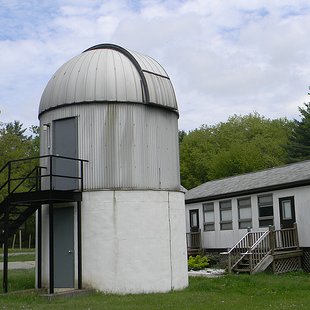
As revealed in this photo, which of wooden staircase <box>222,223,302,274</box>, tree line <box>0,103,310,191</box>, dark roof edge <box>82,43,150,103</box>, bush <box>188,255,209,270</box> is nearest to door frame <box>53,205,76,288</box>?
dark roof edge <box>82,43,150,103</box>

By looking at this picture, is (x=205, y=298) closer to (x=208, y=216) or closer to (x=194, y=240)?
(x=208, y=216)

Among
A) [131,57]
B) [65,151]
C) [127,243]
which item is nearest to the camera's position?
[127,243]

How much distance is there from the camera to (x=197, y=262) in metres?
25.1

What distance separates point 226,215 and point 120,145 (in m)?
11.8

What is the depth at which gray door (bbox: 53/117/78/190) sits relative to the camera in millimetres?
16391

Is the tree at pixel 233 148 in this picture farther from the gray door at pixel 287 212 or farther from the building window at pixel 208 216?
the gray door at pixel 287 212

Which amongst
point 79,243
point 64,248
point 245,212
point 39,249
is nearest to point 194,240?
point 245,212

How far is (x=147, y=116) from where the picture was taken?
54.5 ft

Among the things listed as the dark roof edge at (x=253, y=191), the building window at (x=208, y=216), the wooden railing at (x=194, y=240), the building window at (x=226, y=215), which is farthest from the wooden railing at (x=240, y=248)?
the wooden railing at (x=194, y=240)

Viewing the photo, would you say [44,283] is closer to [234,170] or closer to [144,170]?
[144,170]

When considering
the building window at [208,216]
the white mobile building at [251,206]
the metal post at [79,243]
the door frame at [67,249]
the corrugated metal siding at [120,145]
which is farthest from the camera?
the building window at [208,216]

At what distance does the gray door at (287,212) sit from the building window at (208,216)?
16.5ft

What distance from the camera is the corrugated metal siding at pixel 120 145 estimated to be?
52.7 ft

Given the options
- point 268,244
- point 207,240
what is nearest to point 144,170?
point 268,244
